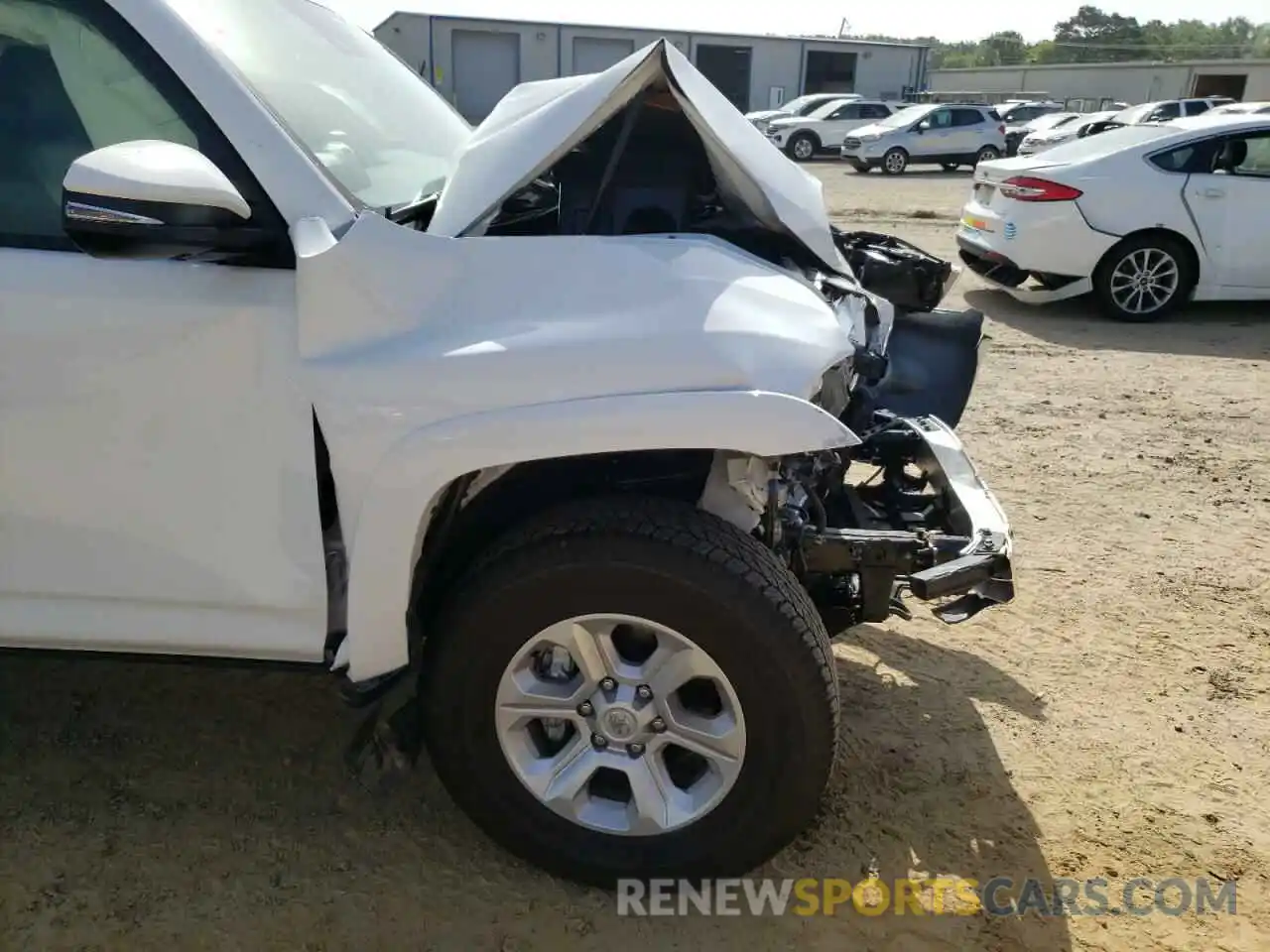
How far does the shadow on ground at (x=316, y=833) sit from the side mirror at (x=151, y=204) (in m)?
Answer: 0.97

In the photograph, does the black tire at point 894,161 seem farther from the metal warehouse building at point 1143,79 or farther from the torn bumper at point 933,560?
the metal warehouse building at point 1143,79

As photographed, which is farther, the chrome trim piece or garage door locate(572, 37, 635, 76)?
garage door locate(572, 37, 635, 76)

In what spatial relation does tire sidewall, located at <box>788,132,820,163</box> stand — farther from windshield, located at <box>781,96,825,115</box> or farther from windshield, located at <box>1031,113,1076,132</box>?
windshield, located at <box>1031,113,1076,132</box>

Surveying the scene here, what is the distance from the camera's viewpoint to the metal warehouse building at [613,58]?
36062mm

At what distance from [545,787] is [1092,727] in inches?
67.8

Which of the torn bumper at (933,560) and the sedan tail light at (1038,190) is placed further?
the sedan tail light at (1038,190)

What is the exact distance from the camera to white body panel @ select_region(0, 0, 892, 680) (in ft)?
6.61

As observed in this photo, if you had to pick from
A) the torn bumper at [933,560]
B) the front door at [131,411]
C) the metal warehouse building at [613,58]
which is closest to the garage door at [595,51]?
the metal warehouse building at [613,58]

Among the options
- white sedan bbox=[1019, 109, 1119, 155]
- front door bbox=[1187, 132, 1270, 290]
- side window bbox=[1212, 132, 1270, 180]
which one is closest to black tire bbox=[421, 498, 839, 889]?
front door bbox=[1187, 132, 1270, 290]

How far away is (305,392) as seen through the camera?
204 cm

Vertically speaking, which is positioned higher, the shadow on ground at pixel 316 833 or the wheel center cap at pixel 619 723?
the wheel center cap at pixel 619 723

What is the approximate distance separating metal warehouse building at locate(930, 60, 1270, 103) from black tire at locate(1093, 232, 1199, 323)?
40.3 m

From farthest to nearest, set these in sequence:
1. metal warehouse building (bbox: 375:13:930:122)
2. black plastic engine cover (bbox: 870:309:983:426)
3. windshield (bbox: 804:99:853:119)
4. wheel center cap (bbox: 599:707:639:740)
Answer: metal warehouse building (bbox: 375:13:930:122), windshield (bbox: 804:99:853:119), black plastic engine cover (bbox: 870:309:983:426), wheel center cap (bbox: 599:707:639:740)

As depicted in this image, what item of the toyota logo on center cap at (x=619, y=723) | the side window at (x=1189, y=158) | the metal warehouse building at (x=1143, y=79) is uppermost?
the metal warehouse building at (x=1143, y=79)
